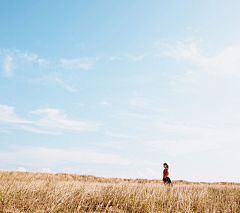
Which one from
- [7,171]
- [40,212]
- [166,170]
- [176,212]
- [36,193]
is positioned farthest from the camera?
[7,171]

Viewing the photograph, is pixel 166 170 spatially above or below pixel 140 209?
above

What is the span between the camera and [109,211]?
5.48 metres

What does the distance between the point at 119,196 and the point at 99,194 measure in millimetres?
618

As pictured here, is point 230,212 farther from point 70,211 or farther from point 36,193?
point 36,193

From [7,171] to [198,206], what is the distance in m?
19.3

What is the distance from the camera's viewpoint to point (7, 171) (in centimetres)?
2105

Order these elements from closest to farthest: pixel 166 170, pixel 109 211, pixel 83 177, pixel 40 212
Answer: pixel 40 212 → pixel 109 211 → pixel 166 170 → pixel 83 177

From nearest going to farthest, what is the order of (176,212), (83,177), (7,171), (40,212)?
(40,212) → (176,212) → (7,171) → (83,177)

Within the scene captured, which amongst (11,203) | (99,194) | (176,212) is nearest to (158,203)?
(176,212)

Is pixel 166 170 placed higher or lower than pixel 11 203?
higher

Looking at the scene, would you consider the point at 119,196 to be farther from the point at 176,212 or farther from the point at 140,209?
the point at 176,212

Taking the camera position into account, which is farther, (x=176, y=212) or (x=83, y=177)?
(x=83, y=177)

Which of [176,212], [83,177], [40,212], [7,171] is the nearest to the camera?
[40,212]

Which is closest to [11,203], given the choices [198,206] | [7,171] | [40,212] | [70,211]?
[40,212]
